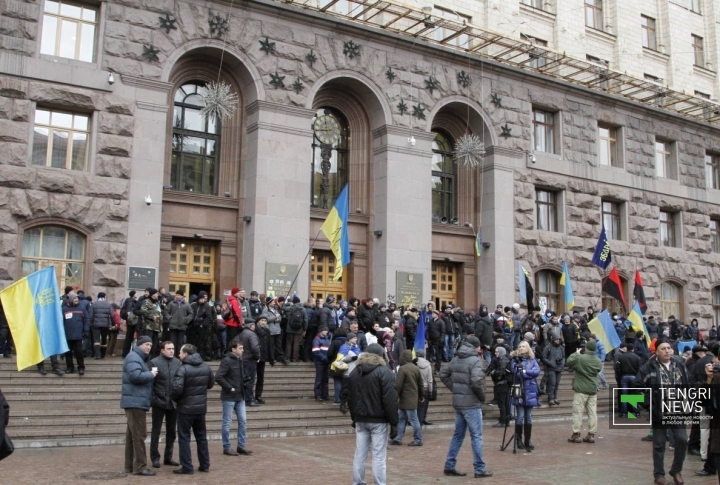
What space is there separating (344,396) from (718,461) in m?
7.43

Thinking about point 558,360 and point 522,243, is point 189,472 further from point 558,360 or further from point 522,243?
point 522,243

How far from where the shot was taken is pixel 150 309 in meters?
17.5

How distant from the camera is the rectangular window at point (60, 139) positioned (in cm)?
2173

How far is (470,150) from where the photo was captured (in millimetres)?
28234

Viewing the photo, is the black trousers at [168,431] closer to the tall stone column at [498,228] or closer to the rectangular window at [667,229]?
the tall stone column at [498,228]

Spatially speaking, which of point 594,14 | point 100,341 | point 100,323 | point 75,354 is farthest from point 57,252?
point 594,14

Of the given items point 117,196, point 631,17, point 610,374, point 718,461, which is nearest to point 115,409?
point 117,196

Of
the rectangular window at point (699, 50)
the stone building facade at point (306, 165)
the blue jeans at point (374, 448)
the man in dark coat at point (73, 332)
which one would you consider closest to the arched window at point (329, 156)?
the stone building facade at point (306, 165)

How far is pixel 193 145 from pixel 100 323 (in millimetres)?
8717

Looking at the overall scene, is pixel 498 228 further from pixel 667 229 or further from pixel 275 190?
pixel 667 229

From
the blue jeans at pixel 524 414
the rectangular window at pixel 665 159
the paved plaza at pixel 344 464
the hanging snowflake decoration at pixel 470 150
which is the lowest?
the paved plaza at pixel 344 464

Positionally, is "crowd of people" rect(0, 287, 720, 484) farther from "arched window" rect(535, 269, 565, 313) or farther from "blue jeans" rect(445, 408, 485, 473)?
"arched window" rect(535, 269, 565, 313)

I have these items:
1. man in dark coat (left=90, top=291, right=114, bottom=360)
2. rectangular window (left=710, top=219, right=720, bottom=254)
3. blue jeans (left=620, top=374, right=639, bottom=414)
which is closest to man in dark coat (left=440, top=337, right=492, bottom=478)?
blue jeans (left=620, top=374, right=639, bottom=414)

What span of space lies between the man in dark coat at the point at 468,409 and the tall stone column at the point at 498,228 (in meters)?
17.5
